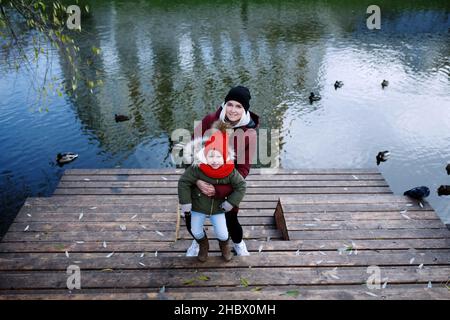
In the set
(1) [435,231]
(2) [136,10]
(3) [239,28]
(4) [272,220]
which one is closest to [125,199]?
(4) [272,220]

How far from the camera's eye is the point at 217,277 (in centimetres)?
466

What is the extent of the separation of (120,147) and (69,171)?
15.7 feet

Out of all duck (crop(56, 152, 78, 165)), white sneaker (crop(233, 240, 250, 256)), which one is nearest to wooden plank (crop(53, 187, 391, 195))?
white sneaker (crop(233, 240, 250, 256))

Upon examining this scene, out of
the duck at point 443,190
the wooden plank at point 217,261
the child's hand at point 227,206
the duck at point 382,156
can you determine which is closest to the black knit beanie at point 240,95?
the child's hand at point 227,206

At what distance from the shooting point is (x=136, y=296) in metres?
4.04

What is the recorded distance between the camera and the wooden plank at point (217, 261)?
4902 millimetres

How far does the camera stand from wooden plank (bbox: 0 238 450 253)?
18.1ft

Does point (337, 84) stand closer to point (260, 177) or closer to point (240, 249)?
point (260, 177)

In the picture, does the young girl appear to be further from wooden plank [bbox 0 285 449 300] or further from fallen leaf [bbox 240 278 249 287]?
wooden plank [bbox 0 285 449 300]

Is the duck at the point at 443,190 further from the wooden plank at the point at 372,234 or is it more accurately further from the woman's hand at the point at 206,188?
the woman's hand at the point at 206,188

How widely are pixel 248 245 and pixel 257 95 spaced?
1247cm

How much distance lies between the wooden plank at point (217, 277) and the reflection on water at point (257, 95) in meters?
4.22
